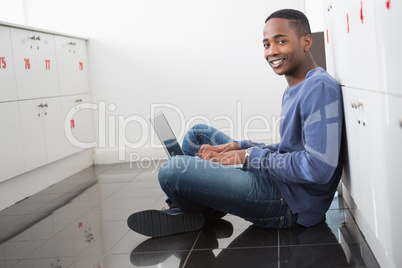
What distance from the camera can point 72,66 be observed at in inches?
184

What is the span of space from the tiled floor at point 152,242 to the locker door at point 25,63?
874 millimetres

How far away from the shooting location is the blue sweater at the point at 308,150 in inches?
80.4

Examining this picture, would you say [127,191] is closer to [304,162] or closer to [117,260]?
[117,260]

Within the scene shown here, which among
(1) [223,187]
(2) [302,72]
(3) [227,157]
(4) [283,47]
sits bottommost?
(1) [223,187]

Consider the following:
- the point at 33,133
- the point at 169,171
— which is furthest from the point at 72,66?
the point at 169,171

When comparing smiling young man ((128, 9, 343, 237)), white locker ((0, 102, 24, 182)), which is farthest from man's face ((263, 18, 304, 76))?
white locker ((0, 102, 24, 182))

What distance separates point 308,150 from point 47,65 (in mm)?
2671

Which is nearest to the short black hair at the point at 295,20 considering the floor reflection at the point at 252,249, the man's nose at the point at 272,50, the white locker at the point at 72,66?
the man's nose at the point at 272,50

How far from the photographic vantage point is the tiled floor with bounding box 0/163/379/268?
6.88 feet

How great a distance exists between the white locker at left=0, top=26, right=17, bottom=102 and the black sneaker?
1.52m

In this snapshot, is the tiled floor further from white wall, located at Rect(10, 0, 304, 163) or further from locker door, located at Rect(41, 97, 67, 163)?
white wall, located at Rect(10, 0, 304, 163)

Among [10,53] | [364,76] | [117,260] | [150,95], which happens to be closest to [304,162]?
[364,76]

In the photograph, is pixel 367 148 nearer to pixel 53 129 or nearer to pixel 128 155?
pixel 53 129

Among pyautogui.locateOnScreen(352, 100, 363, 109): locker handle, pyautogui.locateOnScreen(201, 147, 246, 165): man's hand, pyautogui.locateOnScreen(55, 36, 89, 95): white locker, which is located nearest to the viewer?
pyautogui.locateOnScreen(352, 100, 363, 109): locker handle
